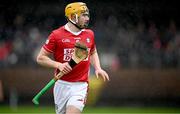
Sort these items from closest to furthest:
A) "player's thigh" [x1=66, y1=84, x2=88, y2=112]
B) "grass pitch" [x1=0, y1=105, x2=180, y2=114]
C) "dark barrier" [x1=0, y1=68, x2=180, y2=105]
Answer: "player's thigh" [x1=66, y1=84, x2=88, y2=112] → "grass pitch" [x1=0, y1=105, x2=180, y2=114] → "dark barrier" [x1=0, y1=68, x2=180, y2=105]

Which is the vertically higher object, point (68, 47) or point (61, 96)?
point (68, 47)

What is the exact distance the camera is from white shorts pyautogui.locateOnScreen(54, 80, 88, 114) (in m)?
9.77

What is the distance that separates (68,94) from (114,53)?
28.0 ft


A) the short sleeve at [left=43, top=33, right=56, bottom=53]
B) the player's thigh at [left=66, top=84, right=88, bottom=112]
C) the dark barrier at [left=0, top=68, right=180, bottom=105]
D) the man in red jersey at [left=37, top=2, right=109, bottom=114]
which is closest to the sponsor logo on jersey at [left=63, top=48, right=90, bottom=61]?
the man in red jersey at [left=37, top=2, right=109, bottom=114]

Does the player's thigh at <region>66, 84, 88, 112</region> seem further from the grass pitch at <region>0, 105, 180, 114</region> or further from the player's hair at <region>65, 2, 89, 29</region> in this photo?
the grass pitch at <region>0, 105, 180, 114</region>

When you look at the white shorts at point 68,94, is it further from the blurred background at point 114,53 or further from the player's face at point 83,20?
the blurred background at point 114,53

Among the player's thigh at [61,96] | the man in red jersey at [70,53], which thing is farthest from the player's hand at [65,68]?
the player's thigh at [61,96]

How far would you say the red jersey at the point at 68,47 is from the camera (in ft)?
32.4

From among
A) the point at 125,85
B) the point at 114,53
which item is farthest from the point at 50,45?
the point at 125,85

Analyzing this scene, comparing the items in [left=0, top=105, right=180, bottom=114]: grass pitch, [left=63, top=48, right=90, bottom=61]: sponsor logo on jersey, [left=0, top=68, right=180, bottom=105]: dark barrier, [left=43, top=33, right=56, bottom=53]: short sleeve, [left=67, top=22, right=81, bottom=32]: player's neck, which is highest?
[left=67, top=22, right=81, bottom=32]: player's neck

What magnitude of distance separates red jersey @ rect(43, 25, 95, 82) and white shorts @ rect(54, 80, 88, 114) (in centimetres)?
7

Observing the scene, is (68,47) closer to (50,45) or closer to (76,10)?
(50,45)

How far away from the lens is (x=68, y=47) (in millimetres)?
9883

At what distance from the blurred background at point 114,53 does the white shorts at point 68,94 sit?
6983 mm
